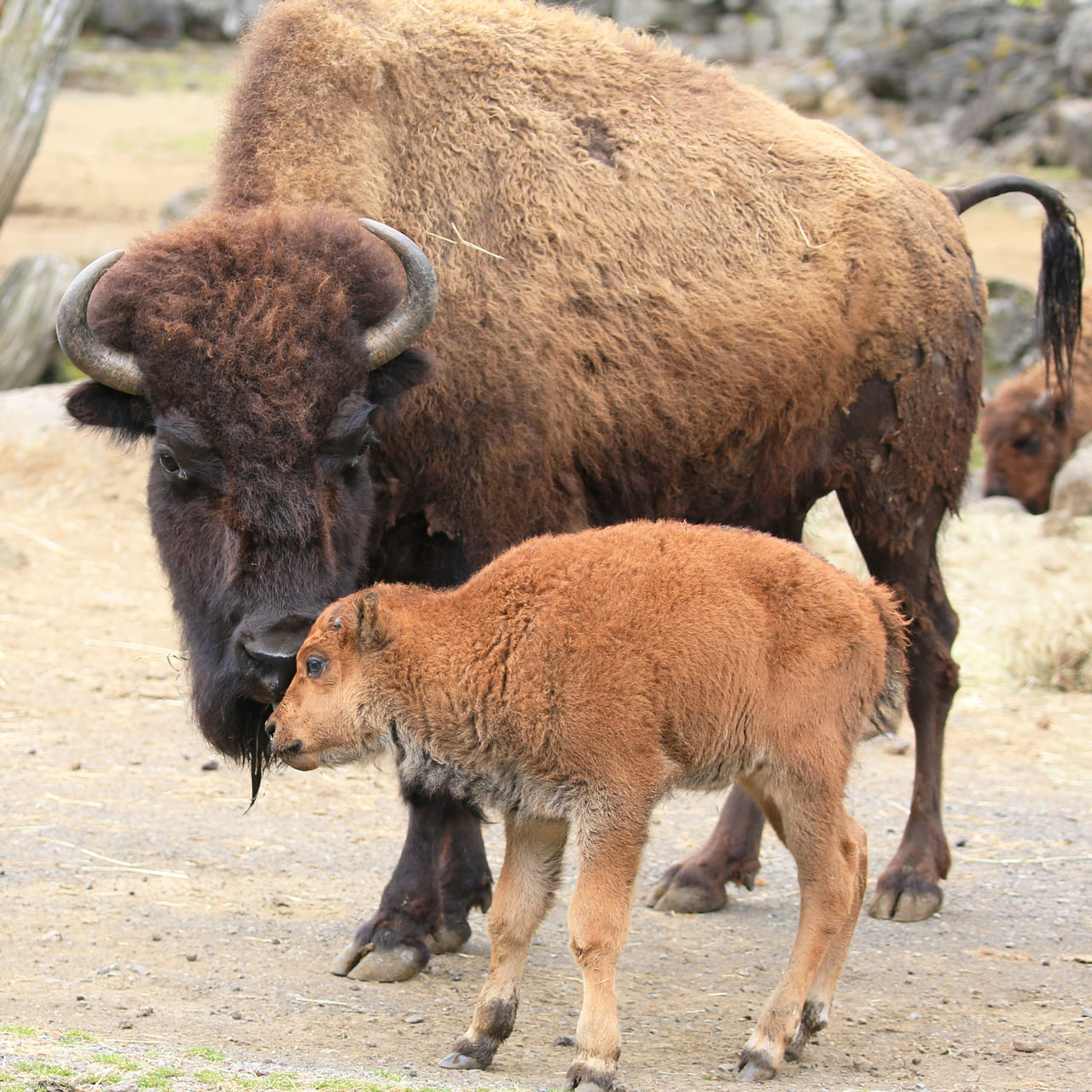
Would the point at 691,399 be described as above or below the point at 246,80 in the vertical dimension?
below

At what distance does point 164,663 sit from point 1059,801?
17.0 feet

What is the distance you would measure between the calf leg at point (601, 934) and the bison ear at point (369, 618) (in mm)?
825

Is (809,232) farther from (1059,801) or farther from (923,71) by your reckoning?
(923,71)

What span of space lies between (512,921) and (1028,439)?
1147cm

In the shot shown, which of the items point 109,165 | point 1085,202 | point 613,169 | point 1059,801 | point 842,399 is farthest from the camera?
point 109,165

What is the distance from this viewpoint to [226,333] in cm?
466

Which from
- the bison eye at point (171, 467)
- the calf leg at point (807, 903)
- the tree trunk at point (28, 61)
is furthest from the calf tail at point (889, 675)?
the tree trunk at point (28, 61)

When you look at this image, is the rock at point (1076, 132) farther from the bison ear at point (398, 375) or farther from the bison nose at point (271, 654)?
the bison nose at point (271, 654)

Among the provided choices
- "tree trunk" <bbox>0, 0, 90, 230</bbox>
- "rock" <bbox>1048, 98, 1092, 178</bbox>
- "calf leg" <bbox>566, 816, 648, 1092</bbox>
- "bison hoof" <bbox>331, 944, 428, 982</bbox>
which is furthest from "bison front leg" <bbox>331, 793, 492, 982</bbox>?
"rock" <bbox>1048, 98, 1092, 178</bbox>

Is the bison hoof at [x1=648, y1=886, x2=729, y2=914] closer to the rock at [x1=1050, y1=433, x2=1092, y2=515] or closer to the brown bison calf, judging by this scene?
the brown bison calf

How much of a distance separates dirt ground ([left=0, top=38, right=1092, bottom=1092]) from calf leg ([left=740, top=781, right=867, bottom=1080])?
137 mm

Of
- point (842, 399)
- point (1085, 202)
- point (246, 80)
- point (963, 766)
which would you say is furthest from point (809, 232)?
point (1085, 202)

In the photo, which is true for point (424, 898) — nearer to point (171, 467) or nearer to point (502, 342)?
point (171, 467)

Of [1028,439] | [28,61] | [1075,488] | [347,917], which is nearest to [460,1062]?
[347,917]
